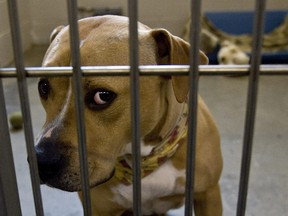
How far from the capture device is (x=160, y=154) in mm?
1014

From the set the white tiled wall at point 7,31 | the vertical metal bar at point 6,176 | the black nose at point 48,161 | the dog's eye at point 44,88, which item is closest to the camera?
the vertical metal bar at point 6,176

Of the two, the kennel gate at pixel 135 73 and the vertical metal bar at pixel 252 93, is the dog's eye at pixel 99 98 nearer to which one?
the kennel gate at pixel 135 73

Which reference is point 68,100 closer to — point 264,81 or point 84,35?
point 84,35

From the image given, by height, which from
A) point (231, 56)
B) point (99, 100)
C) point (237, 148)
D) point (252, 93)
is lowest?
point (237, 148)

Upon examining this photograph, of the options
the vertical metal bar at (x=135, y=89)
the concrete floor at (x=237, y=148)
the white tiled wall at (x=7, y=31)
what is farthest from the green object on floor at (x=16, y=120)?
the vertical metal bar at (x=135, y=89)

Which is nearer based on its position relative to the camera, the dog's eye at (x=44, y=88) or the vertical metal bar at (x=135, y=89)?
the vertical metal bar at (x=135, y=89)

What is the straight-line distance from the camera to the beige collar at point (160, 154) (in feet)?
3.29

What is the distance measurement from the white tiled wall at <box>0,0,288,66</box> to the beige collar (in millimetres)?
2427

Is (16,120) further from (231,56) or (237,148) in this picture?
(231,56)

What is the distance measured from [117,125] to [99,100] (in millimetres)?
61

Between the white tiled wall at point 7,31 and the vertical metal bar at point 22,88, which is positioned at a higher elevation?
the vertical metal bar at point 22,88

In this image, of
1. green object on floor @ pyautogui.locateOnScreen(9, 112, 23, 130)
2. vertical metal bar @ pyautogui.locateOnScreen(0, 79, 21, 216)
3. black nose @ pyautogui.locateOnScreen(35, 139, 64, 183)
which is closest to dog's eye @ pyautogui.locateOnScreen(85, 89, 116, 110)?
black nose @ pyautogui.locateOnScreen(35, 139, 64, 183)

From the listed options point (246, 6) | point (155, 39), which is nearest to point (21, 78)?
point (155, 39)

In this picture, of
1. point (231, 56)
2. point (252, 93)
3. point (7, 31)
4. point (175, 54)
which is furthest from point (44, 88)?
point (7, 31)
